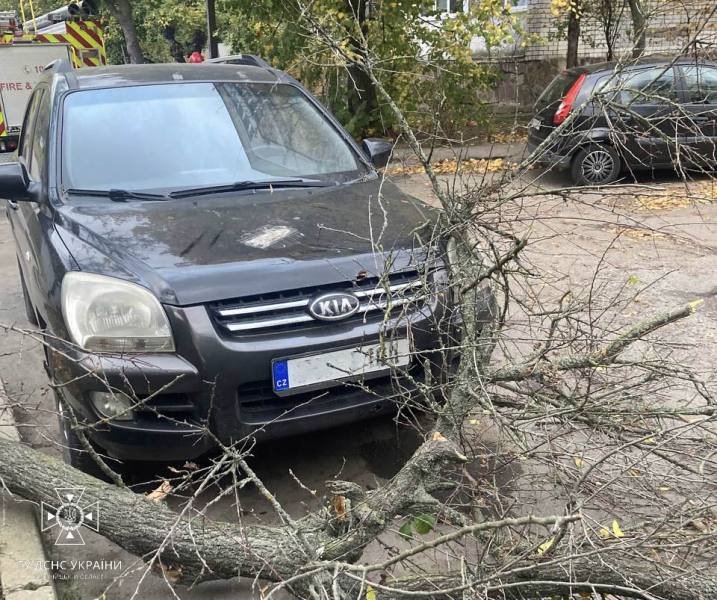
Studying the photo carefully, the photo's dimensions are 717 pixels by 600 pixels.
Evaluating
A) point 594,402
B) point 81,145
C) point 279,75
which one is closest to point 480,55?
point 279,75

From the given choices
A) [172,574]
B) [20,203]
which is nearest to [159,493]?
[172,574]

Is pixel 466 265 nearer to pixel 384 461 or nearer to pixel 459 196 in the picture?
pixel 459 196

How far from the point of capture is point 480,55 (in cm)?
1680

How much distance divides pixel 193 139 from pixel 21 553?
231cm

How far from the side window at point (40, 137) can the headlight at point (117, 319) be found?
135cm

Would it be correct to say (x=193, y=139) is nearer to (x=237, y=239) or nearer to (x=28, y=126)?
(x=237, y=239)

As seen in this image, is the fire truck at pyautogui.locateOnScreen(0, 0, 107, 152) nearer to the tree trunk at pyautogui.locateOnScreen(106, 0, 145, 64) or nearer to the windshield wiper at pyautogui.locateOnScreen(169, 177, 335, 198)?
the tree trunk at pyautogui.locateOnScreen(106, 0, 145, 64)

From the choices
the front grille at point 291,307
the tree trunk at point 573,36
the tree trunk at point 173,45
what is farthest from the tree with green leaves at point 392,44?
the tree trunk at point 173,45

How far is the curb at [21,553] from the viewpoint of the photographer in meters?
2.53

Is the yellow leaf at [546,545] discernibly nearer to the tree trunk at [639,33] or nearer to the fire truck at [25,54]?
the tree trunk at [639,33]

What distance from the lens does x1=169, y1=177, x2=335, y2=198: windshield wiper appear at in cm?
370

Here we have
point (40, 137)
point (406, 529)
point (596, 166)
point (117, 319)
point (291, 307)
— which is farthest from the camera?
point (596, 166)

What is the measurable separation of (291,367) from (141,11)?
3041 centimetres

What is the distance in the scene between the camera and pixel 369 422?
385 centimetres
